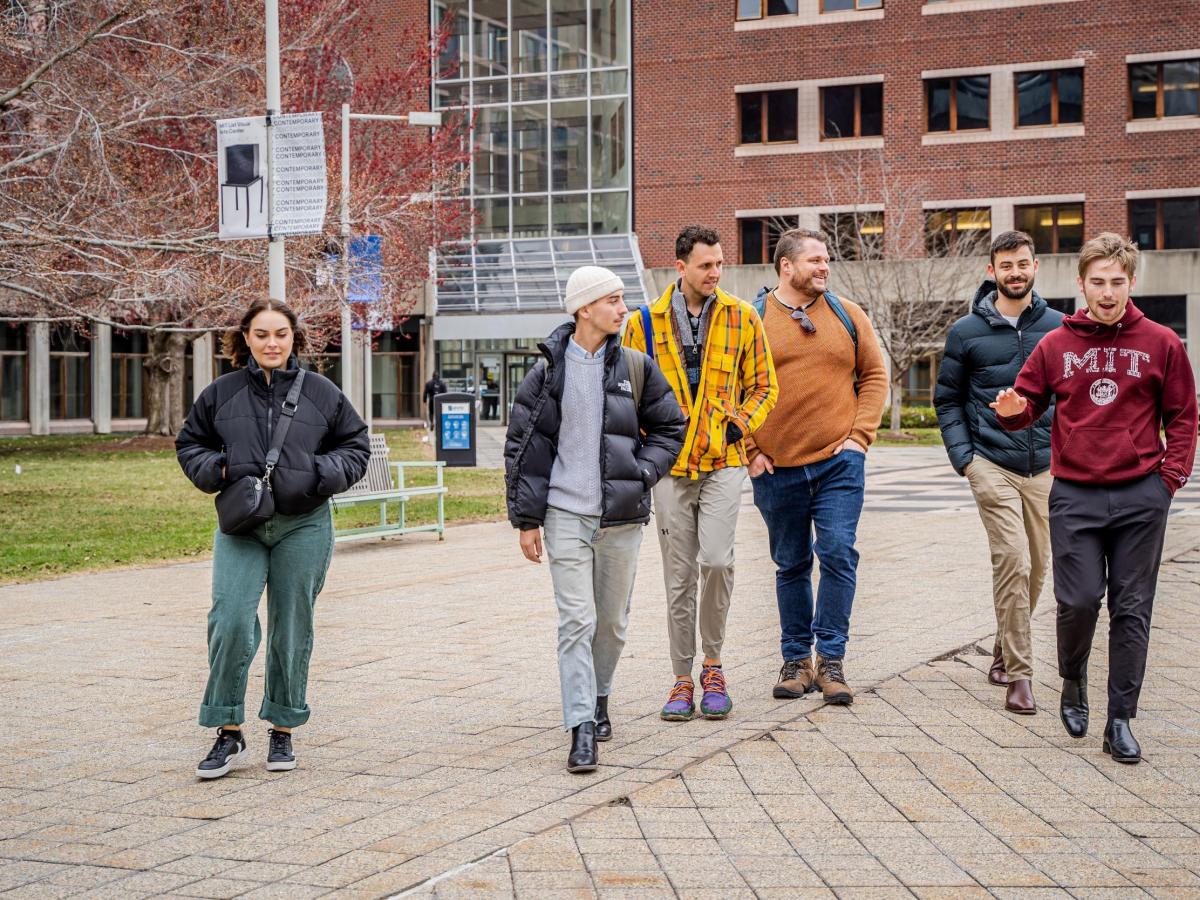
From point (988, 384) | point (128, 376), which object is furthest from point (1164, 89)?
point (988, 384)

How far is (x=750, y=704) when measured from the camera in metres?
6.76

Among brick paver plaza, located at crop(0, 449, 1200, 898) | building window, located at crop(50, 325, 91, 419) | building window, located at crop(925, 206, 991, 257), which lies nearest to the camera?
brick paver plaza, located at crop(0, 449, 1200, 898)

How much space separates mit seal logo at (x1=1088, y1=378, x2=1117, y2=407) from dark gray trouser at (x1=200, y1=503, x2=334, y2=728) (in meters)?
3.10

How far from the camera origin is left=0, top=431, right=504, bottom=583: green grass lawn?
13.9 metres

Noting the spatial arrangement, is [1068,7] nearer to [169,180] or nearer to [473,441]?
[473,441]

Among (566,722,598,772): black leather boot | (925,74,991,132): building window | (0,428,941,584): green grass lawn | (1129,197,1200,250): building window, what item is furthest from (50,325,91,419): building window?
(566,722,598,772): black leather boot

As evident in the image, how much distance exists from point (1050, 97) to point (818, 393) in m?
41.0

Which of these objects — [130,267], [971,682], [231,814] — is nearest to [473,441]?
[130,267]

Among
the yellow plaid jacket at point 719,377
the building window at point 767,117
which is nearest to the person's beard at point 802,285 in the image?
the yellow plaid jacket at point 719,377

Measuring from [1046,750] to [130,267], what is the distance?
1451 centimetres

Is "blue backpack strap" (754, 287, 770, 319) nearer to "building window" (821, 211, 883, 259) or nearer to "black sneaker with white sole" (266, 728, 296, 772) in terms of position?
"black sneaker with white sole" (266, 728, 296, 772)

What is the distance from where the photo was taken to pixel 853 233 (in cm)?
4497

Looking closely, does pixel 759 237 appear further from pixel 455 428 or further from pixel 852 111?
pixel 455 428

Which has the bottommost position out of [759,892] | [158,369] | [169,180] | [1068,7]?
[759,892]
